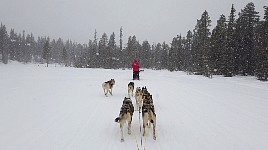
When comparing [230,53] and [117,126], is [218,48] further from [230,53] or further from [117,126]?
[117,126]

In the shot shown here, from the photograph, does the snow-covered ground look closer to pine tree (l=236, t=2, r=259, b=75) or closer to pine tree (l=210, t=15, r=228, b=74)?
pine tree (l=210, t=15, r=228, b=74)

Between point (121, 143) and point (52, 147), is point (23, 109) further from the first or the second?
point (121, 143)

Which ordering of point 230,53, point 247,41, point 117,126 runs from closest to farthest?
point 117,126 → point 230,53 → point 247,41

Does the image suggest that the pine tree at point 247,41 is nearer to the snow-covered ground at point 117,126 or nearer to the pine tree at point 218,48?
the pine tree at point 218,48

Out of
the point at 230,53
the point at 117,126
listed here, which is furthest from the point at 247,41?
the point at 117,126

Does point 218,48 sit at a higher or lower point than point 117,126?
higher

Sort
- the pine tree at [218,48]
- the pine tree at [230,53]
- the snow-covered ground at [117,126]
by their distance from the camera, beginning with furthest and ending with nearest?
the pine tree at [218,48], the pine tree at [230,53], the snow-covered ground at [117,126]

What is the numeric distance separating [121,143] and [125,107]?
1112 mm

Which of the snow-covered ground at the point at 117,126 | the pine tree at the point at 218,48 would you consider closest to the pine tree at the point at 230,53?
the pine tree at the point at 218,48

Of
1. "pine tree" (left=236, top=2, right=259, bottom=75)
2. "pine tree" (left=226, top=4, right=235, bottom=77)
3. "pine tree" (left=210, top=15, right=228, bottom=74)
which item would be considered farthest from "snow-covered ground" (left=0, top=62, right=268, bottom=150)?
"pine tree" (left=236, top=2, right=259, bottom=75)

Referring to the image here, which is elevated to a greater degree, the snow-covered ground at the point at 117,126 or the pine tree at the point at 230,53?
the pine tree at the point at 230,53

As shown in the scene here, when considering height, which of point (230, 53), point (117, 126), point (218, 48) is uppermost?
point (218, 48)

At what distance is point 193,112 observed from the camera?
33.3ft

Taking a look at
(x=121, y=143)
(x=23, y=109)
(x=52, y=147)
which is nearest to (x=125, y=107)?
(x=121, y=143)
